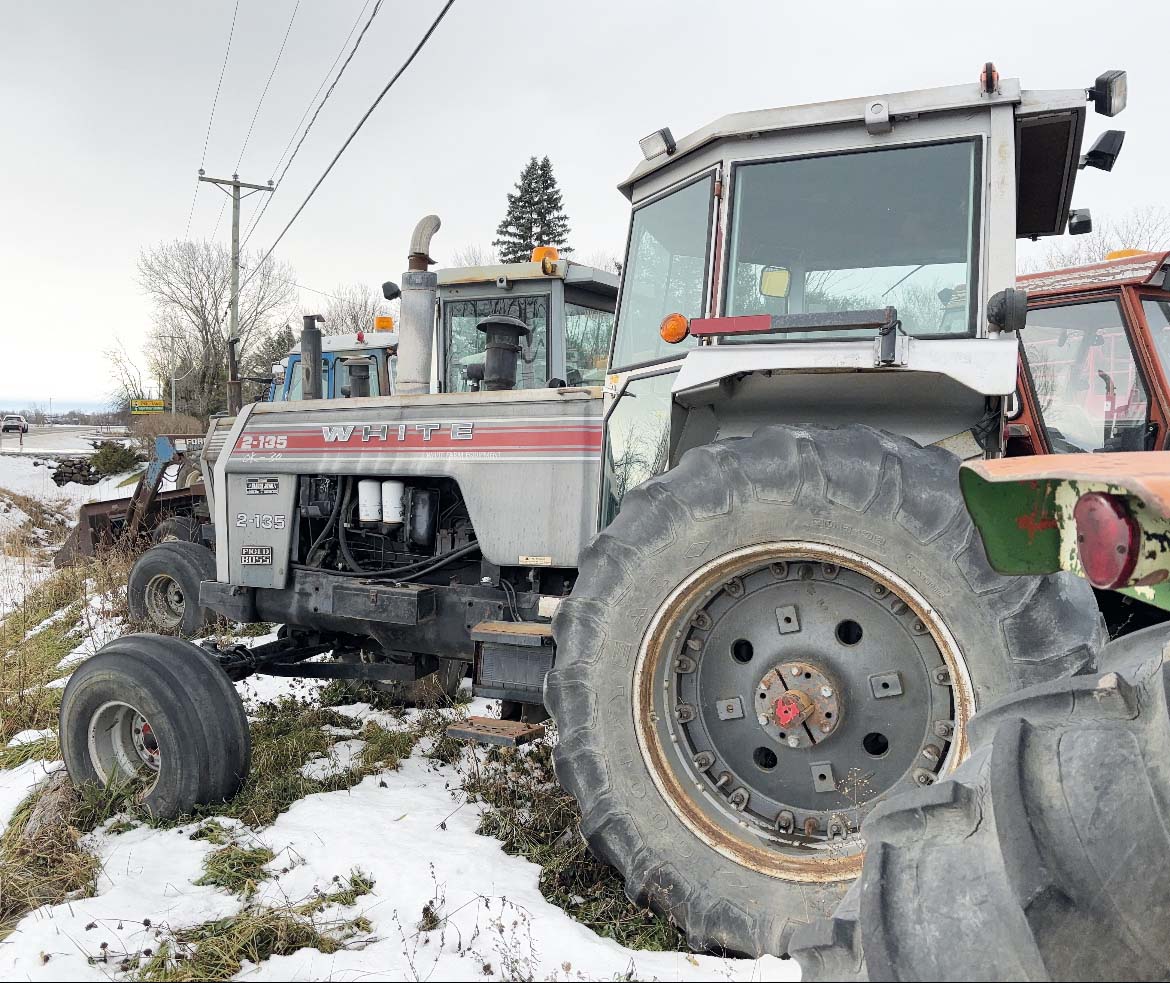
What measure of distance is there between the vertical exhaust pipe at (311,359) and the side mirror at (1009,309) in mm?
3223

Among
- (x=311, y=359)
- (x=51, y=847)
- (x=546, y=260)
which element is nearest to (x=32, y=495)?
(x=546, y=260)

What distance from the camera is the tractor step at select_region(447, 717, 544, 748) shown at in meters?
2.99

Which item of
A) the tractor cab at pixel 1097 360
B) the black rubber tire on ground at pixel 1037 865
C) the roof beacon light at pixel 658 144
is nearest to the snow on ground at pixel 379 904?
the black rubber tire on ground at pixel 1037 865

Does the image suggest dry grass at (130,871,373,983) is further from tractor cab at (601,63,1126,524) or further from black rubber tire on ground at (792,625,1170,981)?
tractor cab at (601,63,1126,524)

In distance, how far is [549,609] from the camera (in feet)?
10.7

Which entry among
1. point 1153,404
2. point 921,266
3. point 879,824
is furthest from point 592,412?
point 1153,404

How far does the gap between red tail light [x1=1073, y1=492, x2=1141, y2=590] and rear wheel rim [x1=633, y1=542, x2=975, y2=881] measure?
1056 mm

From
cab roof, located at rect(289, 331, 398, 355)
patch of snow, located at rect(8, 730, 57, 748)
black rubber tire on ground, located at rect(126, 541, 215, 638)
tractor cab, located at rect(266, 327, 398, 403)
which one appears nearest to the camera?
patch of snow, located at rect(8, 730, 57, 748)

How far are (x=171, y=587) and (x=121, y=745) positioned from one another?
4.52 m

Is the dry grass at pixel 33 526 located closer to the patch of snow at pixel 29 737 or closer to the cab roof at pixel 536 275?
the patch of snow at pixel 29 737

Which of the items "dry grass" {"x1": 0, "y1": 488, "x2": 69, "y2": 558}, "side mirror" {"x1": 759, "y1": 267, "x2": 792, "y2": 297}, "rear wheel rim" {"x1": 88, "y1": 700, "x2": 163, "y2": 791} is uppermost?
"side mirror" {"x1": 759, "y1": 267, "x2": 792, "y2": 297}

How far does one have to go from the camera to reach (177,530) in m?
9.11

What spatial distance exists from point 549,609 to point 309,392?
1964 mm

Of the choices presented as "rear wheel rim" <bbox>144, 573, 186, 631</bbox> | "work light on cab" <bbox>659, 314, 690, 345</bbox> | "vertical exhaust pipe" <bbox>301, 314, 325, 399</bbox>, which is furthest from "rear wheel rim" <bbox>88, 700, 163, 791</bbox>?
"rear wheel rim" <bbox>144, 573, 186, 631</bbox>
